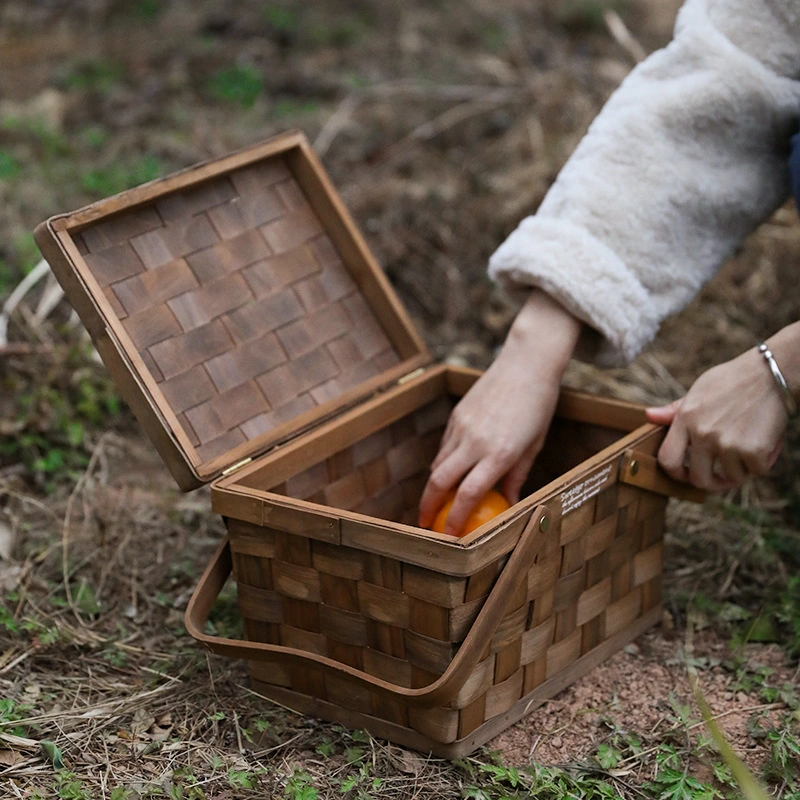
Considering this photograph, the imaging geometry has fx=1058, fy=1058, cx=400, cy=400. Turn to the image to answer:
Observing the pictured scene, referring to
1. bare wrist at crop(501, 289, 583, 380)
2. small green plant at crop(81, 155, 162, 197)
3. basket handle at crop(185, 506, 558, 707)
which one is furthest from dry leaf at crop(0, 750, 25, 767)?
small green plant at crop(81, 155, 162, 197)

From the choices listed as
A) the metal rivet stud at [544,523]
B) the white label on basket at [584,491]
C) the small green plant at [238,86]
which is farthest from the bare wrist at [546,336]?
the small green plant at [238,86]

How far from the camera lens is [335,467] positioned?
1.70 meters

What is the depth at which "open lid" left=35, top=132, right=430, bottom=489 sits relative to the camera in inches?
58.8

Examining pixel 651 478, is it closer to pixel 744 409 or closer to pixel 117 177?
pixel 744 409

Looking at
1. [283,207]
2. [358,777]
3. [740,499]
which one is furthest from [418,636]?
[740,499]

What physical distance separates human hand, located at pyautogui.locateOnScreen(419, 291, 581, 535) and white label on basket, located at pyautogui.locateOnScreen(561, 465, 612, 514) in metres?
0.17

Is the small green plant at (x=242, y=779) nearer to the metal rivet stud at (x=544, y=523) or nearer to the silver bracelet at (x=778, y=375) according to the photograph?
the metal rivet stud at (x=544, y=523)

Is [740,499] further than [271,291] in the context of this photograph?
Yes

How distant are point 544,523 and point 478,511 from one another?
25 cm

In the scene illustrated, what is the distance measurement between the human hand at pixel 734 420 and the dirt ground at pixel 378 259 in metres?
0.33

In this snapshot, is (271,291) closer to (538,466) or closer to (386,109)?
(538,466)

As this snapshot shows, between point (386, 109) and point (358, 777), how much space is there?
2.47 m

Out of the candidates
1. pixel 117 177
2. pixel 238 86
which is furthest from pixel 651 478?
pixel 238 86

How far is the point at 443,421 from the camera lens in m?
1.88
